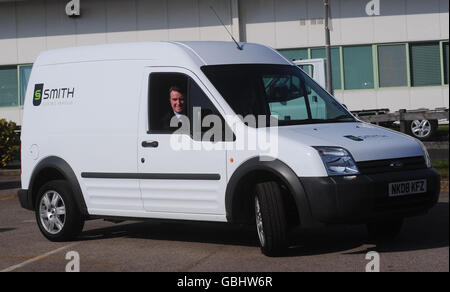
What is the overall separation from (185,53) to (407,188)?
8.85 feet

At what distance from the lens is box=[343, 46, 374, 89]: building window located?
90.4 ft

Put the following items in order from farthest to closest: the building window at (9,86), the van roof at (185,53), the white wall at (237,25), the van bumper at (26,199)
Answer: the building window at (9,86)
the white wall at (237,25)
the van bumper at (26,199)
the van roof at (185,53)

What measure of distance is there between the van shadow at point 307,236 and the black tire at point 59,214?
1.02ft

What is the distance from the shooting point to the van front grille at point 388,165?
7.71m

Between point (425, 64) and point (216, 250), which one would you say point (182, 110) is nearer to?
point (216, 250)

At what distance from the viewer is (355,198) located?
24.8 feet

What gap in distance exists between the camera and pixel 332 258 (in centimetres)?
784

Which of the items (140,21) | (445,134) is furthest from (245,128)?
(140,21)

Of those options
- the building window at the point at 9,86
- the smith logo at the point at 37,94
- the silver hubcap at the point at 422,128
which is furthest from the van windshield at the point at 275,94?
the building window at the point at 9,86

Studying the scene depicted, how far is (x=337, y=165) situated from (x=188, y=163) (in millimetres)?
1624

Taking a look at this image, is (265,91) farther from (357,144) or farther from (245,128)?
(357,144)

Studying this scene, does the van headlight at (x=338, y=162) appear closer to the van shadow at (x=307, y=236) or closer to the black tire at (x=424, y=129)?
the van shadow at (x=307, y=236)

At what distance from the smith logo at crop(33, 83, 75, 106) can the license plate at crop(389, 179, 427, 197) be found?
3931 millimetres
